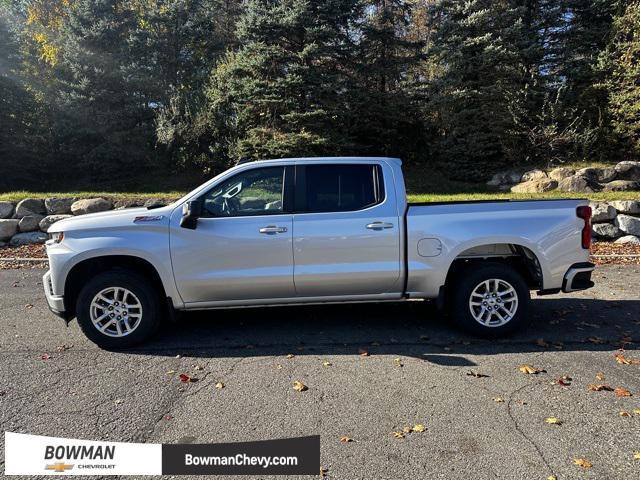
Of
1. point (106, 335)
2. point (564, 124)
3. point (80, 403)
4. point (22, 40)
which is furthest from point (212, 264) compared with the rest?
point (22, 40)

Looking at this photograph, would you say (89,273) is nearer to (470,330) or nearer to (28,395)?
(28,395)

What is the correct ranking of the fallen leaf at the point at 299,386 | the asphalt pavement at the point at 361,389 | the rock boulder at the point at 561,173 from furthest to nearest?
the rock boulder at the point at 561,173, the fallen leaf at the point at 299,386, the asphalt pavement at the point at 361,389

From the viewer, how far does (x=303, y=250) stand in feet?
15.8

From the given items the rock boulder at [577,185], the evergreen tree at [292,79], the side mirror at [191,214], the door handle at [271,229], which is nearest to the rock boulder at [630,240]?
the rock boulder at [577,185]

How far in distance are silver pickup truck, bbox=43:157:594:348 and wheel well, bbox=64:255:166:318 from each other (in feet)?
0.05

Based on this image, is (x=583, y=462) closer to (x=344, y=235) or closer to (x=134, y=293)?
(x=344, y=235)

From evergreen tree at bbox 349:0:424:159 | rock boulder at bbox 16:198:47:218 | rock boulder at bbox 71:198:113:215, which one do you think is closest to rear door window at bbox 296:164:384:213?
rock boulder at bbox 71:198:113:215

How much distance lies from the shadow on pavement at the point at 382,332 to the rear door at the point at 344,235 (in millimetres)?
569

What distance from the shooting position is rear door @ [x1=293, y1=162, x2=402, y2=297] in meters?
4.84

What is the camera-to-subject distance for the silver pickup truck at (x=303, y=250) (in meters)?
4.73

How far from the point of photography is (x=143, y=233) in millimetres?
4727

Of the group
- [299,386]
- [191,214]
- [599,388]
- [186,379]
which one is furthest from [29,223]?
[599,388]

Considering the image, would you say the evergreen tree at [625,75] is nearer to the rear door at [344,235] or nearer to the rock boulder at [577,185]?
the rock boulder at [577,185]

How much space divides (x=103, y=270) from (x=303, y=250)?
7.09ft
